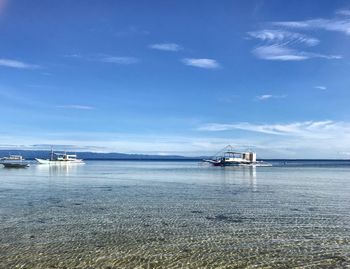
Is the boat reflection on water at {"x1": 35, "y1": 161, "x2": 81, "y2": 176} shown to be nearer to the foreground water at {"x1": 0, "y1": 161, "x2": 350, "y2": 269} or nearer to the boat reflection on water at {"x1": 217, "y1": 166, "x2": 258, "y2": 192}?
the boat reflection on water at {"x1": 217, "y1": 166, "x2": 258, "y2": 192}

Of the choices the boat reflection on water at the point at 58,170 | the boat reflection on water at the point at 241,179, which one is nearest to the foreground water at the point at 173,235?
the boat reflection on water at the point at 241,179

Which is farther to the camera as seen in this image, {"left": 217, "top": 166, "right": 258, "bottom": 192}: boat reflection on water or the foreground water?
{"left": 217, "top": 166, "right": 258, "bottom": 192}: boat reflection on water

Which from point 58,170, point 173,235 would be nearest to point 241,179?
point 173,235

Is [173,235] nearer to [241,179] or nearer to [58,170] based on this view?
[241,179]

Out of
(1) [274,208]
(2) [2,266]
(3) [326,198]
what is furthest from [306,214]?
(2) [2,266]

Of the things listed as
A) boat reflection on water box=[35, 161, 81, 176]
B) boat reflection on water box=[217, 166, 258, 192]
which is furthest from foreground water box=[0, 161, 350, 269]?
boat reflection on water box=[35, 161, 81, 176]

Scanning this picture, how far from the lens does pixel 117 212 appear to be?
3009cm

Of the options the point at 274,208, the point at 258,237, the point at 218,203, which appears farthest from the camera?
the point at 218,203

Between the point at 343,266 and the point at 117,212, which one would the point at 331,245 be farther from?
the point at 117,212

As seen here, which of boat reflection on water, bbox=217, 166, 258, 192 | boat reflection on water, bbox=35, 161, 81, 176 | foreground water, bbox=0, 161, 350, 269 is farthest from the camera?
boat reflection on water, bbox=35, 161, 81, 176

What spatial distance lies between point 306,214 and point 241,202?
329 inches

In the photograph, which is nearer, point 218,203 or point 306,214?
point 306,214

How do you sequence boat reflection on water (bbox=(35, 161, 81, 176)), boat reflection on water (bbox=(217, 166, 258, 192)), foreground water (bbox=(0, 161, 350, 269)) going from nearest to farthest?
foreground water (bbox=(0, 161, 350, 269)), boat reflection on water (bbox=(217, 166, 258, 192)), boat reflection on water (bbox=(35, 161, 81, 176))

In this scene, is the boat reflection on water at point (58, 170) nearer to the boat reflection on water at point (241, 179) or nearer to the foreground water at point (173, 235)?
the boat reflection on water at point (241, 179)
